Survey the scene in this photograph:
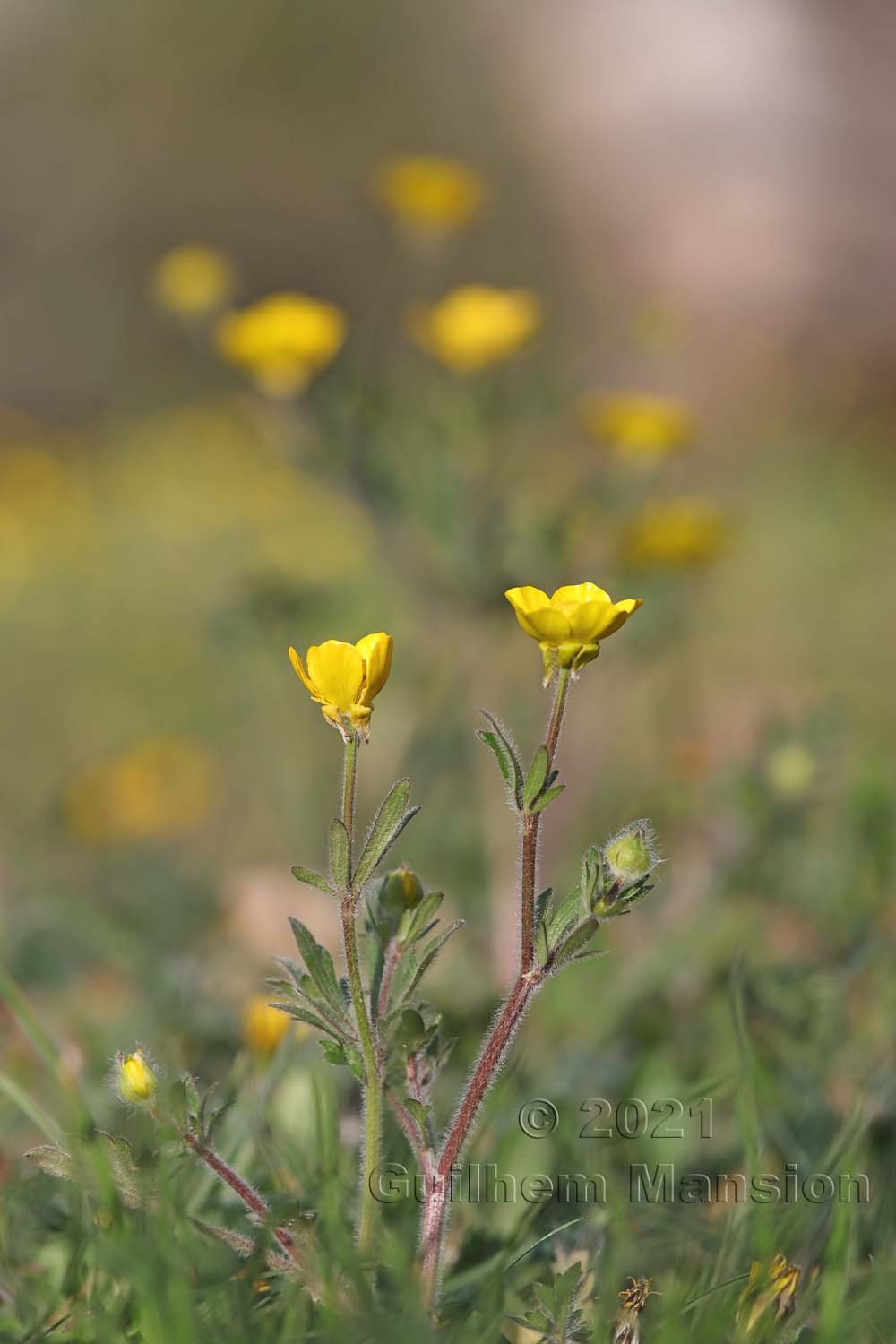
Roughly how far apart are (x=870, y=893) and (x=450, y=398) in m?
0.86

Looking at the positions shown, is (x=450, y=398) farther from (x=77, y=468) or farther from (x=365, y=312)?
(x=365, y=312)

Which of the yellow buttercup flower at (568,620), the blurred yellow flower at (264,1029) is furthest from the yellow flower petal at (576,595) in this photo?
the blurred yellow flower at (264,1029)

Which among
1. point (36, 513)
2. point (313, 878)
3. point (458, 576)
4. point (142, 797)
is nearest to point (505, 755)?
point (313, 878)

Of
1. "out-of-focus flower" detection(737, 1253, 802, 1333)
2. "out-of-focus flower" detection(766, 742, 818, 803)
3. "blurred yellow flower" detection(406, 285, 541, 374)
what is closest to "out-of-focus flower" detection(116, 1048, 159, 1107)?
"out-of-focus flower" detection(737, 1253, 802, 1333)

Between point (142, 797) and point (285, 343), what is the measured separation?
90cm

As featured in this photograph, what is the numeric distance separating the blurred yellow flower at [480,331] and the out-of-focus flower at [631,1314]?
4.09 ft

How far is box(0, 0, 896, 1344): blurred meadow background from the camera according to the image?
2.91 ft

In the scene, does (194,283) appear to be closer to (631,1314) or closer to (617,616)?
(617,616)

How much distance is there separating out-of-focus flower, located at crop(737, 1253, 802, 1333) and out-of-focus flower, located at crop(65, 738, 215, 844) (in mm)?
1369

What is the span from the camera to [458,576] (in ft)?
5.31

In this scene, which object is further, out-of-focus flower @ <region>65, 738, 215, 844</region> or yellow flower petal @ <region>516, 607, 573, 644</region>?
out-of-focus flower @ <region>65, 738, 215, 844</region>

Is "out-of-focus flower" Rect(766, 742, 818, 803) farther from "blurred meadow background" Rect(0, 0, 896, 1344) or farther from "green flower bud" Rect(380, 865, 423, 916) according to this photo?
"green flower bud" Rect(380, 865, 423, 916)

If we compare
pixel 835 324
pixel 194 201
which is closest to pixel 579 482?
pixel 835 324

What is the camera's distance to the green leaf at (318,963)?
65cm
